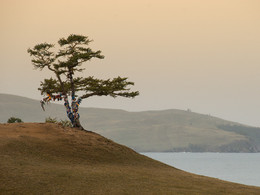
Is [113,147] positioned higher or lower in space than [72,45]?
lower

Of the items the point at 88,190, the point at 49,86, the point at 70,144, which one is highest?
the point at 49,86

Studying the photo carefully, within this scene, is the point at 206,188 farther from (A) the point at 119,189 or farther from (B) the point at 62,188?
(B) the point at 62,188

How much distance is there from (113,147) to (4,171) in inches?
706

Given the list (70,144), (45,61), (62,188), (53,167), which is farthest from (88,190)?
(45,61)

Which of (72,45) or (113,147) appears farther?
(72,45)

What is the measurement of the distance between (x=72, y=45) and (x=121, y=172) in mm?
20342

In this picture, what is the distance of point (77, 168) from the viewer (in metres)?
44.5

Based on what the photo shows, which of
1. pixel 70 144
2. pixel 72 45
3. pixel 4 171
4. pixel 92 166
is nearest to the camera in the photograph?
pixel 4 171

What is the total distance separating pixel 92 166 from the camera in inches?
1853

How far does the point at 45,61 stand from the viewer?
59406 mm

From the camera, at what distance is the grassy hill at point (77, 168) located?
3847 centimetres

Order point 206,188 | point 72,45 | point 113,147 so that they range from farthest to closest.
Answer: point 72,45, point 113,147, point 206,188

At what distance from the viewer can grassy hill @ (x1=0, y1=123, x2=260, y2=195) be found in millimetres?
38469

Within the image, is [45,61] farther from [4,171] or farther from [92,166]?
[4,171]
